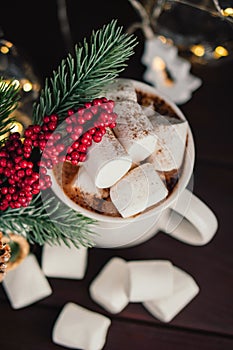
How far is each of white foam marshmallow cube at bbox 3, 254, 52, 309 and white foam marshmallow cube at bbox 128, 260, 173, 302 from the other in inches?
4.0

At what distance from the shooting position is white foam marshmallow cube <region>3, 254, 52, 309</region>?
0.68 meters

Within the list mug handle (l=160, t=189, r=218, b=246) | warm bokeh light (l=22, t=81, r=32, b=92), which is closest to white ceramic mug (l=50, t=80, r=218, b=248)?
mug handle (l=160, t=189, r=218, b=246)

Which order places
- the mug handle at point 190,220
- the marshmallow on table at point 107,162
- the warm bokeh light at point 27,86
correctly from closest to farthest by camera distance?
the marshmallow on table at point 107,162
the mug handle at point 190,220
the warm bokeh light at point 27,86

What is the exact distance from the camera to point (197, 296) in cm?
70

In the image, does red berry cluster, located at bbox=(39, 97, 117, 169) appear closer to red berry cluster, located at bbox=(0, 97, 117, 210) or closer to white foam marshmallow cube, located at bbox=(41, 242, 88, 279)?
red berry cluster, located at bbox=(0, 97, 117, 210)

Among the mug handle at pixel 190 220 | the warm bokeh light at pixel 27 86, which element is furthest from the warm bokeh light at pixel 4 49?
the mug handle at pixel 190 220

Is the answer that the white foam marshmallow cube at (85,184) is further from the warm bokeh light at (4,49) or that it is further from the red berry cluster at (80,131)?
the warm bokeh light at (4,49)

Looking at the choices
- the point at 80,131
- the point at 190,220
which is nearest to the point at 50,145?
the point at 80,131

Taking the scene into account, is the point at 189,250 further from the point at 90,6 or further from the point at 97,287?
the point at 90,6

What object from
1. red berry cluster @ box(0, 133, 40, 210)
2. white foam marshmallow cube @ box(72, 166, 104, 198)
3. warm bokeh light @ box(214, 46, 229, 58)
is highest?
red berry cluster @ box(0, 133, 40, 210)

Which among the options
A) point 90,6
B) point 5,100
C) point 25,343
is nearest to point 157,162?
point 5,100

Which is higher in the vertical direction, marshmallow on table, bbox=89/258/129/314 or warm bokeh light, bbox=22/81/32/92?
warm bokeh light, bbox=22/81/32/92

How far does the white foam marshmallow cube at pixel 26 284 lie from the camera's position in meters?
0.68

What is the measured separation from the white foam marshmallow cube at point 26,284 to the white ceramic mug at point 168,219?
9 cm
